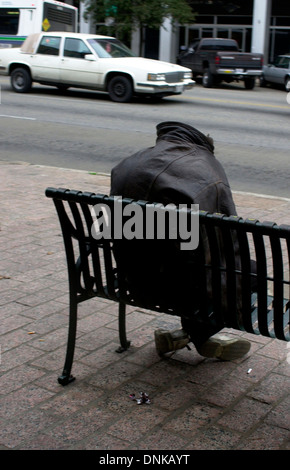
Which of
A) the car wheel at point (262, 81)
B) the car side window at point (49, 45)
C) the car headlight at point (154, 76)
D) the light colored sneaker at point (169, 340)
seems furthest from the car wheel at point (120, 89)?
the light colored sneaker at point (169, 340)

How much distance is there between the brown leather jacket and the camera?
11.1ft

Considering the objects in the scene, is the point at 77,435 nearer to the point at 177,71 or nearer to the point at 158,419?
the point at 158,419

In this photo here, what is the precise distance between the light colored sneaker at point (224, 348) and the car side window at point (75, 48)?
16.0 m

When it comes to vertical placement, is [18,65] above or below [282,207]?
above

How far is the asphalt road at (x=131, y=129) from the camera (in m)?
10.8

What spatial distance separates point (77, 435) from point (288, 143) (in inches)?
424

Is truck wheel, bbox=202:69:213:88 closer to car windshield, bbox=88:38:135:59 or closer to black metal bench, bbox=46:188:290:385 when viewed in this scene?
car windshield, bbox=88:38:135:59

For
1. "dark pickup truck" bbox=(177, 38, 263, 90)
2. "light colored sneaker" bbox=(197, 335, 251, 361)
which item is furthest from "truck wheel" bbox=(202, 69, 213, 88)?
"light colored sneaker" bbox=(197, 335, 251, 361)

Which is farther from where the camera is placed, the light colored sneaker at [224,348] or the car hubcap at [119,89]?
the car hubcap at [119,89]

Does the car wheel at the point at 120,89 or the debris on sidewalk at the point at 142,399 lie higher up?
the car wheel at the point at 120,89

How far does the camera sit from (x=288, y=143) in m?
13.2

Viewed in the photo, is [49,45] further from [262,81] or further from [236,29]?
[236,29]

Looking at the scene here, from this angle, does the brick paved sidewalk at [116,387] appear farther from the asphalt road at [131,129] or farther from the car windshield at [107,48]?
the car windshield at [107,48]

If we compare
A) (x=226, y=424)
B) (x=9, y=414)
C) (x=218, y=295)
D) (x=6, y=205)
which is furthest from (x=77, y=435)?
(x=6, y=205)
